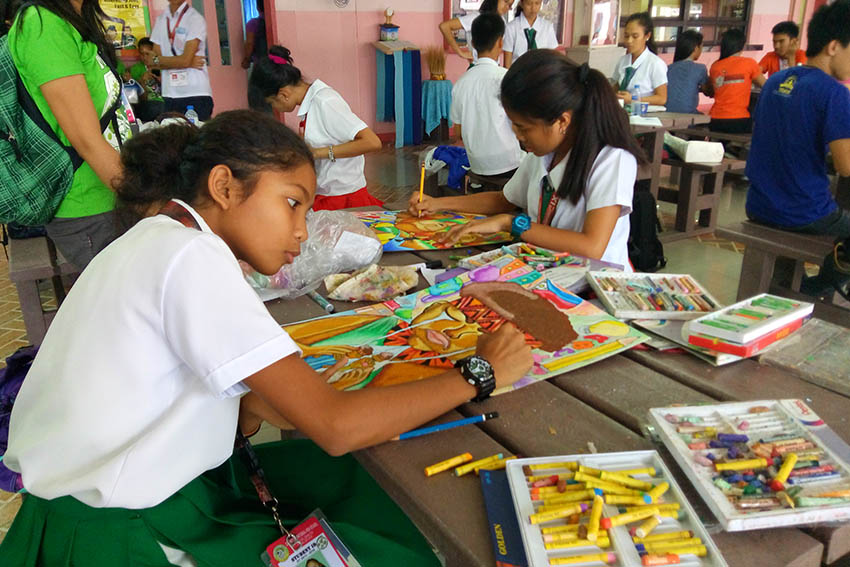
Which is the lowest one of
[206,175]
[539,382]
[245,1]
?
[539,382]

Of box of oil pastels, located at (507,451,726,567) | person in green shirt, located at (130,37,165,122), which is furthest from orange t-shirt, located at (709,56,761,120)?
box of oil pastels, located at (507,451,726,567)

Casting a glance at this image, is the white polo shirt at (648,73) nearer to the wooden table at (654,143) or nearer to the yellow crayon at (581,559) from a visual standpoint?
the wooden table at (654,143)

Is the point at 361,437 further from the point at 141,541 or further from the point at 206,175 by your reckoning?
the point at 206,175

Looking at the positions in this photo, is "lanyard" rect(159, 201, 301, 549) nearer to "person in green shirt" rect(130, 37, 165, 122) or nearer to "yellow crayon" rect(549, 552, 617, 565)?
"yellow crayon" rect(549, 552, 617, 565)

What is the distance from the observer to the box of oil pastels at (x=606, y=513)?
710mm

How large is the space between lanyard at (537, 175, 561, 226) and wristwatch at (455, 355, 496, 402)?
40.9 inches

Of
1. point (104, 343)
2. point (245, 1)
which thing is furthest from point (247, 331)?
point (245, 1)

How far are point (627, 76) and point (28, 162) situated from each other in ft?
16.4

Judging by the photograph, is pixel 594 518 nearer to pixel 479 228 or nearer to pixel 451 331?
pixel 451 331

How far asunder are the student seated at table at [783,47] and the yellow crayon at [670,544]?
22.4ft

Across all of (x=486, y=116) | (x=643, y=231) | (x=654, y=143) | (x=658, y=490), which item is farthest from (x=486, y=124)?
(x=658, y=490)

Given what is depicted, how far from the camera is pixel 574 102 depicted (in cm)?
185

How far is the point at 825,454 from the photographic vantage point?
0.85 meters

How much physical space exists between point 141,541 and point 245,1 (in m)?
7.92
